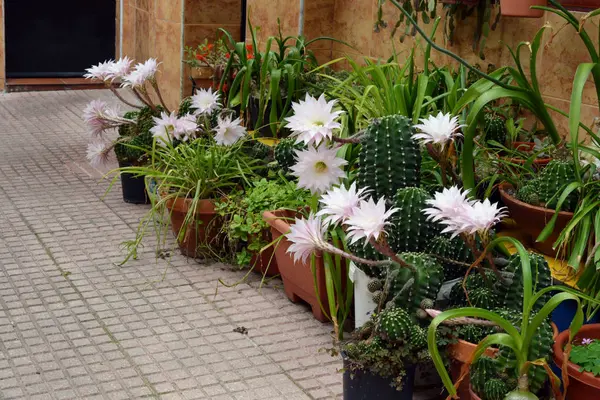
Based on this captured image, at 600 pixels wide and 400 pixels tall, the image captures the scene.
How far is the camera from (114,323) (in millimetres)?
4570

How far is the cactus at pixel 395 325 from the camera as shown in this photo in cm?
350

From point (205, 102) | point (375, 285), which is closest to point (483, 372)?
point (375, 285)

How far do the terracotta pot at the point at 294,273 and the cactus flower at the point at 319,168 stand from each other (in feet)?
1.63

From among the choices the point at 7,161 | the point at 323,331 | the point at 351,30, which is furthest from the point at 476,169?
the point at 7,161

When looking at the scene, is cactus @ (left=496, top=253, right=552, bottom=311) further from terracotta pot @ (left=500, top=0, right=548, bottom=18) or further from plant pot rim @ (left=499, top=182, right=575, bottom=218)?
terracotta pot @ (left=500, top=0, right=548, bottom=18)

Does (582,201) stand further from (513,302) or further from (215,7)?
(215,7)

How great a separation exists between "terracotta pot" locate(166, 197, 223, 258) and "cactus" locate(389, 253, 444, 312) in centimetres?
187

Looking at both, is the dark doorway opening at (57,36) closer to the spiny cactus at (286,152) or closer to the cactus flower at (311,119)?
the spiny cactus at (286,152)

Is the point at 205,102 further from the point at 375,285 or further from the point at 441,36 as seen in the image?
the point at 375,285

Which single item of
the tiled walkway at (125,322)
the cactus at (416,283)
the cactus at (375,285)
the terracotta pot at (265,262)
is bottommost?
the tiled walkway at (125,322)

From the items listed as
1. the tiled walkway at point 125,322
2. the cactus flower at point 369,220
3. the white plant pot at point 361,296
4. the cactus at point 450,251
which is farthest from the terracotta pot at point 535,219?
the tiled walkway at point 125,322

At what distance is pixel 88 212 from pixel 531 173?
3196mm

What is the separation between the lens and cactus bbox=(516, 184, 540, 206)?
4.02m

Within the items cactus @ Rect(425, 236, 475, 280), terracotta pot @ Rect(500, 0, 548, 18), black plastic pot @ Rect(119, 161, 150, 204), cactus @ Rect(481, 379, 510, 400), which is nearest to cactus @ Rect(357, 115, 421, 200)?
cactus @ Rect(425, 236, 475, 280)
